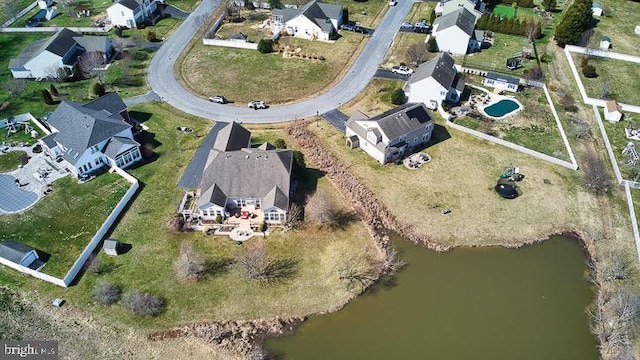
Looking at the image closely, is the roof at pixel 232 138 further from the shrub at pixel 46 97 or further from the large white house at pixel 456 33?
the large white house at pixel 456 33

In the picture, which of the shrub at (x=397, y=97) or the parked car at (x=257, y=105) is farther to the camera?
the parked car at (x=257, y=105)

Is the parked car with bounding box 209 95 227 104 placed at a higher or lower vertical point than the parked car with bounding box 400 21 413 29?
lower

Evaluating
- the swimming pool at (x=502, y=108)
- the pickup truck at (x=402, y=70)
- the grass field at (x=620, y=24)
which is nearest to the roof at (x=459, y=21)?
the pickup truck at (x=402, y=70)

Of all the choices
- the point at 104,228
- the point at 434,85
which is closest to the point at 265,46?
the point at 434,85

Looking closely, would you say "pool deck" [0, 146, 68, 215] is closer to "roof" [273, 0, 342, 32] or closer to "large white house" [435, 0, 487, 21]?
"roof" [273, 0, 342, 32]

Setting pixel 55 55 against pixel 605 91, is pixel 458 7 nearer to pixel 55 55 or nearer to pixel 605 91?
pixel 605 91

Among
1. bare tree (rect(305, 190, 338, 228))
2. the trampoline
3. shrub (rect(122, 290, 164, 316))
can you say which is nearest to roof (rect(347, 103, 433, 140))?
bare tree (rect(305, 190, 338, 228))
